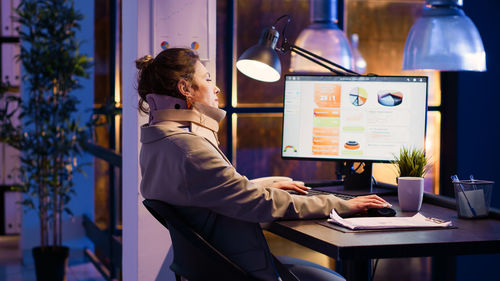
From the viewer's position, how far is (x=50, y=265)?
4.84 meters

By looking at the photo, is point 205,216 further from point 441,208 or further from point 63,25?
point 63,25

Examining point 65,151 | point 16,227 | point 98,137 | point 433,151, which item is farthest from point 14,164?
point 433,151

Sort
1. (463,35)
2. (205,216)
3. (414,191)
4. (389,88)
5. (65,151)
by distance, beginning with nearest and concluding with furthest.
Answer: (205,216), (414,191), (389,88), (463,35), (65,151)

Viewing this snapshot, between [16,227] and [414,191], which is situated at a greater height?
[414,191]

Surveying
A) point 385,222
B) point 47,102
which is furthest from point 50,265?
point 385,222

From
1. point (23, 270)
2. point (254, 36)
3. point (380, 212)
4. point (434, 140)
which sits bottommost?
point (23, 270)

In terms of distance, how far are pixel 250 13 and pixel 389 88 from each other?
1490 millimetres

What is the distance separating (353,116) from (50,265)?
3.10 meters

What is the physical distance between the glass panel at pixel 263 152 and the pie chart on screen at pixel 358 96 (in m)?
1.31

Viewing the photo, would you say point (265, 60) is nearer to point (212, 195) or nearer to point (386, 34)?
point (212, 195)

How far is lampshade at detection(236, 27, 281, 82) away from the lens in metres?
2.58

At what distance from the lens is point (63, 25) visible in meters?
5.11

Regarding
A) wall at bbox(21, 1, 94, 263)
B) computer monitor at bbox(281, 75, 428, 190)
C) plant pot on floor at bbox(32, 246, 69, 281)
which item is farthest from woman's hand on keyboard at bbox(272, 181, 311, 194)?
wall at bbox(21, 1, 94, 263)

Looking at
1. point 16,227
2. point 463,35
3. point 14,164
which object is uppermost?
point 463,35
